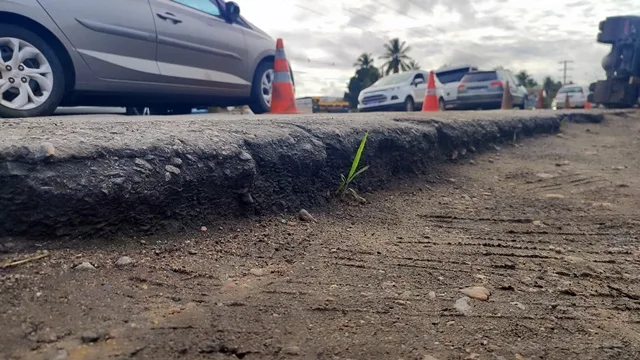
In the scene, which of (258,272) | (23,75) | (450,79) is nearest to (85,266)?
(258,272)

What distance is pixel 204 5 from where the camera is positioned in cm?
600

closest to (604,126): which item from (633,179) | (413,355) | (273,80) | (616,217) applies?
(633,179)

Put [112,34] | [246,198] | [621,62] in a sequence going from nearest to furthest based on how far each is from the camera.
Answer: [246,198]
[112,34]
[621,62]

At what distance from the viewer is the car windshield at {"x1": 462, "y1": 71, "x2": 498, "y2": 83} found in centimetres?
1751

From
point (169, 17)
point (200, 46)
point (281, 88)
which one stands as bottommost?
point (281, 88)

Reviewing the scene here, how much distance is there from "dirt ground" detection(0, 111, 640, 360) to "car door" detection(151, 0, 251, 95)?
328 cm

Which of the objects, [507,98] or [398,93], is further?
[507,98]

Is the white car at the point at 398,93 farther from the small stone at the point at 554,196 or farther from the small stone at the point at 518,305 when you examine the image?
the small stone at the point at 518,305

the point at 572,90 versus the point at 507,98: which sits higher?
the point at 572,90

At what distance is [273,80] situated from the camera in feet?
22.7

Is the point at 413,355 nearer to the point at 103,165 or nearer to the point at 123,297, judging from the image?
the point at 123,297

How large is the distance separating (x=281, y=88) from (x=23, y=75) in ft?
11.0

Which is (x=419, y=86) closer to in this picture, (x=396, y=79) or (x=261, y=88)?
(x=396, y=79)

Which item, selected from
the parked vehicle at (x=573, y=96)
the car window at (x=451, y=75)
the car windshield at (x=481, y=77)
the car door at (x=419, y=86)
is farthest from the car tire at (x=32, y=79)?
the parked vehicle at (x=573, y=96)
